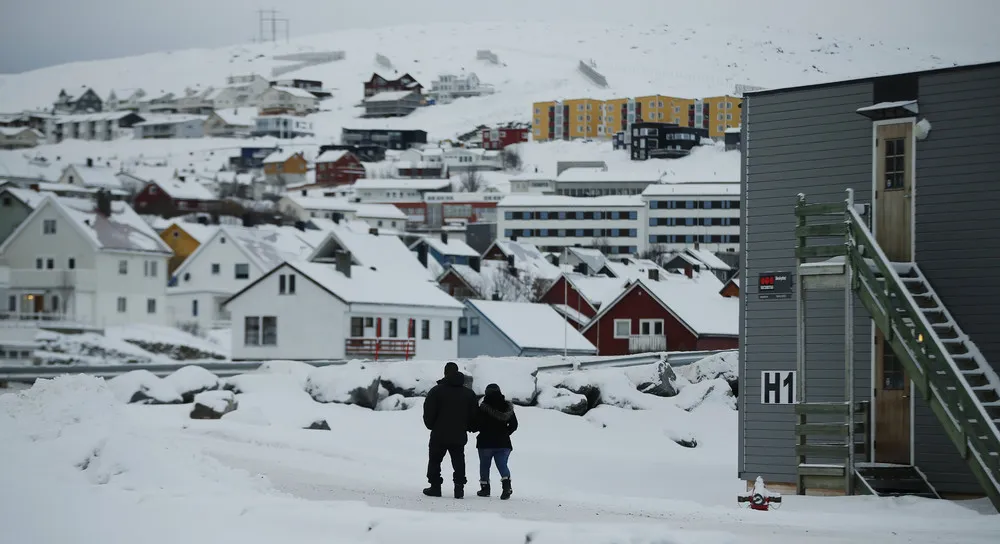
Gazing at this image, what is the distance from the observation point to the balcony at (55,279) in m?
94.0

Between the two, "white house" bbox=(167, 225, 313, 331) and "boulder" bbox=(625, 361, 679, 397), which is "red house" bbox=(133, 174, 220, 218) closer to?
"white house" bbox=(167, 225, 313, 331)

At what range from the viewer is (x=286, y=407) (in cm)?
3544

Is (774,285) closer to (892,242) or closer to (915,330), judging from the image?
(892,242)

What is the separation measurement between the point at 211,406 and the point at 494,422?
13.8m

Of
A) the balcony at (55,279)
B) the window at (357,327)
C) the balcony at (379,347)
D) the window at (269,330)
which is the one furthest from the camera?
the balcony at (55,279)

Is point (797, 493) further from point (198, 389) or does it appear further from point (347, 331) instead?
point (347, 331)

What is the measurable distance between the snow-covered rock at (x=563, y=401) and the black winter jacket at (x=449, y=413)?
66.0ft

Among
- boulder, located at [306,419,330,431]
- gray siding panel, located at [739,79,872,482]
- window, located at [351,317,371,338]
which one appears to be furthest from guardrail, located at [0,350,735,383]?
gray siding panel, located at [739,79,872,482]

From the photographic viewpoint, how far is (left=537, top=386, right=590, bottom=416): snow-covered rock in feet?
133

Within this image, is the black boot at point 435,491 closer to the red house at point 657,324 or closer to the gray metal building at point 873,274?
the gray metal building at point 873,274

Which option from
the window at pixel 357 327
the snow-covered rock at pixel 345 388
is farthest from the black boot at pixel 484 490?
the window at pixel 357 327

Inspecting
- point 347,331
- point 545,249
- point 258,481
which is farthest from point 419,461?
point 545,249

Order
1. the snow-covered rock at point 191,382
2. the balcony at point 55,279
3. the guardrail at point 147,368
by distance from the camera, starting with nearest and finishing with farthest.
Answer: the snow-covered rock at point 191,382 → the guardrail at point 147,368 → the balcony at point 55,279

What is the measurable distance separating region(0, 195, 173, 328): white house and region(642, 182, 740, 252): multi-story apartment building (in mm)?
81481
